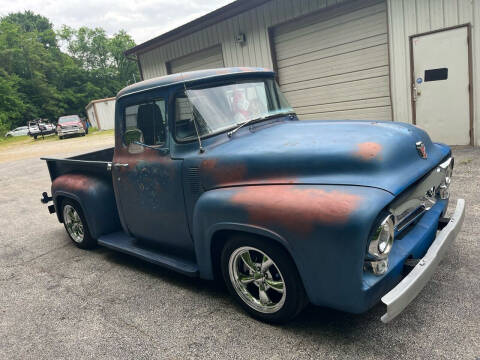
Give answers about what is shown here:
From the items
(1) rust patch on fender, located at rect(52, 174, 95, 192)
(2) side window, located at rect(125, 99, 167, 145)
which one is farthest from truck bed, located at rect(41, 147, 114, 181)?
(2) side window, located at rect(125, 99, 167, 145)

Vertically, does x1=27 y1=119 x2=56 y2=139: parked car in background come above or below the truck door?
above

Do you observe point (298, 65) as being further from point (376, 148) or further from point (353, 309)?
point (353, 309)

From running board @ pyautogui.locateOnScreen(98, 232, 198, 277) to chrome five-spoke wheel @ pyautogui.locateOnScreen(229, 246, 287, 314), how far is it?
45 cm

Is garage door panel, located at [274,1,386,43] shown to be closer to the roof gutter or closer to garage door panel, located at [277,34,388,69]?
garage door panel, located at [277,34,388,69]

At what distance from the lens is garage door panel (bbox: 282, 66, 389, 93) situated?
28.8 ft

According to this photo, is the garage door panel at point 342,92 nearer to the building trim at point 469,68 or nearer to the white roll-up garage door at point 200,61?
the building trim at point 469,68

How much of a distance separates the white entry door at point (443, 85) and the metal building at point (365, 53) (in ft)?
0.06

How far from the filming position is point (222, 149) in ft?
10.4

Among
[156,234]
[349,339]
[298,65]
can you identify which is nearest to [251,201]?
[349,339]

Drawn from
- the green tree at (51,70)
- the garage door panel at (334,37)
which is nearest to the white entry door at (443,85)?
the garage door panel at (334,37)

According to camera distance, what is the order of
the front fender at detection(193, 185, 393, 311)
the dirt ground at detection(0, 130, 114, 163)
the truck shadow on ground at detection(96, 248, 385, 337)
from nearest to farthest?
the front fender at detection(193, 185, 393, 311) < the truck shadow on ground at detection(96, 248, 385, 337) < the dirt ground at detection(0, 130, 114, 163)

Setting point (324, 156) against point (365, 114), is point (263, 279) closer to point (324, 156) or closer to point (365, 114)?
point (324, 156)

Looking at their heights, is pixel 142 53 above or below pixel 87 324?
above

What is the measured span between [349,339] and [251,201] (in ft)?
3.83
